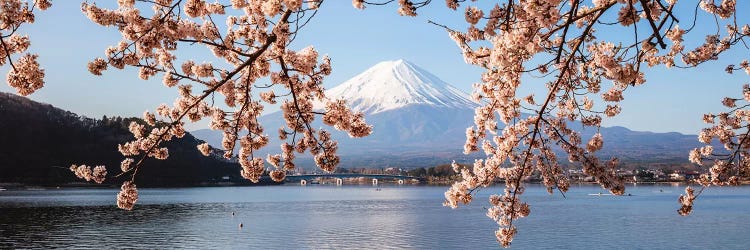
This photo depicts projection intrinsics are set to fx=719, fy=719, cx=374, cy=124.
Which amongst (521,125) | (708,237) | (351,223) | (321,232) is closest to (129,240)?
(321,232)

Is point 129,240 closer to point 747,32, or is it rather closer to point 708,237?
point 708,237

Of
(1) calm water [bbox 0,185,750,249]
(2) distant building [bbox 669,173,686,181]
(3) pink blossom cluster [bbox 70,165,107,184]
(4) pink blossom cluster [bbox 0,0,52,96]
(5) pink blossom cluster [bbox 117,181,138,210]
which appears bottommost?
(1) calm water [bbox 0,185,750,249]

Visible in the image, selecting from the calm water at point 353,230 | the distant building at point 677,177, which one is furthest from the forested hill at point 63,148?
the distant building at point 677,177

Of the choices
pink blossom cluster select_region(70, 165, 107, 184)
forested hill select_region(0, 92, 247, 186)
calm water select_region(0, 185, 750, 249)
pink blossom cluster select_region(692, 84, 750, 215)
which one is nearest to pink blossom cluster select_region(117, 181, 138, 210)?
pink blossom cluster select_region(70, 165, 107, 184)

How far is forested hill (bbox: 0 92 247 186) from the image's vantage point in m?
108

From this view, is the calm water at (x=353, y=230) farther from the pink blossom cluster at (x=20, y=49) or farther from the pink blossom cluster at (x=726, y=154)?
the pink blossom cluster at (x=20, y=49)

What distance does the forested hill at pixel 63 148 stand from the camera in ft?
354

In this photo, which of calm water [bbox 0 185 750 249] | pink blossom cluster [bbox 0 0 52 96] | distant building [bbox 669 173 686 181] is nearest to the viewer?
pink blossom cluster [bbox 0 0 52 96]

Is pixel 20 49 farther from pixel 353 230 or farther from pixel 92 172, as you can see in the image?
pixel 353 230

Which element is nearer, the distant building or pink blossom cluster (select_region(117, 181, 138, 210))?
pink blossom cluster (select_region(117, 181, 138, 210))

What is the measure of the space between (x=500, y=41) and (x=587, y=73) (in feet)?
3.93

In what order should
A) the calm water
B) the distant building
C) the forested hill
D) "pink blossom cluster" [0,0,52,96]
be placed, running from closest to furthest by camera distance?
"pink blossom cluster" [0,0,52,96], the calm water, the forested hill, the distant building

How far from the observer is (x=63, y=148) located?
4392 inches

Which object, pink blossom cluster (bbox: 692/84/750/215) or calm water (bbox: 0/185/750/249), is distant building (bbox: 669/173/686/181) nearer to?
calm water (bbox: 0/185/750/249)
